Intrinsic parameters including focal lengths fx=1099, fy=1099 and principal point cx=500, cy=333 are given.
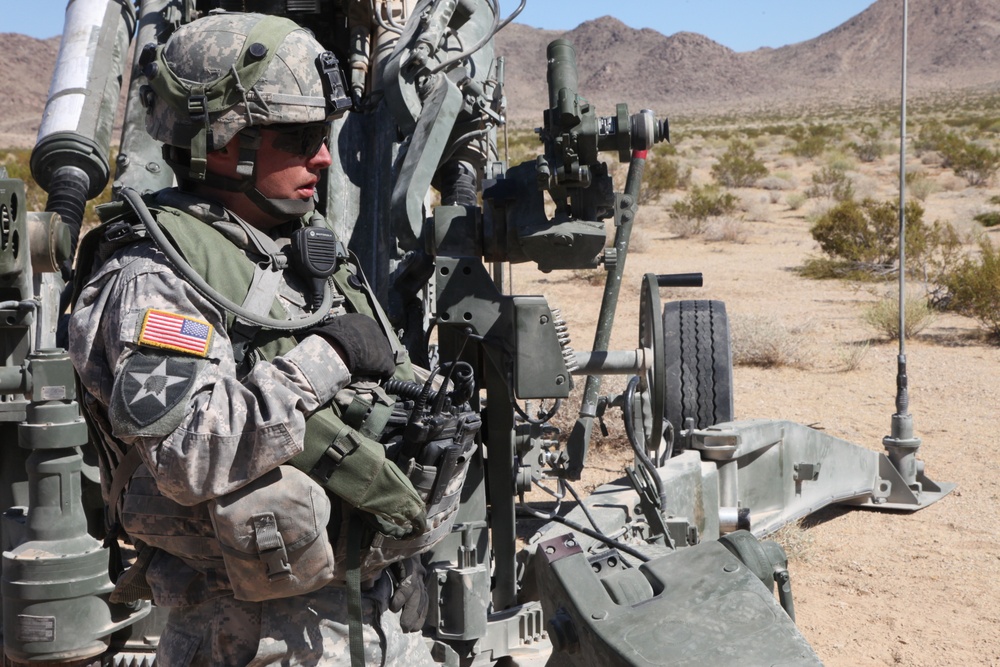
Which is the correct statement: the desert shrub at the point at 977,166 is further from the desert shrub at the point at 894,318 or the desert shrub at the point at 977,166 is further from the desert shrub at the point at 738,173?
the desert shrub at the point at 894,318

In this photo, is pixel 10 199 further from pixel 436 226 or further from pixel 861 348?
pixel 861 348

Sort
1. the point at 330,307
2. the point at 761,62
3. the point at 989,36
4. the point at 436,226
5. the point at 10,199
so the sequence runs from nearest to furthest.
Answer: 1. the point at 330,307
2. the point at 436,226
3. the point at 10,199
4. the point at 989,36
5. the point at 761,62

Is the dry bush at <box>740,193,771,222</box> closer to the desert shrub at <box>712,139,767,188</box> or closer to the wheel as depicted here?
the desert shrub at <box>712,139,767,188</box>

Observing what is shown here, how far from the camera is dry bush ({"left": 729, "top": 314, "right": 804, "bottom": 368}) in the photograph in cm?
1044

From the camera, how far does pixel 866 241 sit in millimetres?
15617

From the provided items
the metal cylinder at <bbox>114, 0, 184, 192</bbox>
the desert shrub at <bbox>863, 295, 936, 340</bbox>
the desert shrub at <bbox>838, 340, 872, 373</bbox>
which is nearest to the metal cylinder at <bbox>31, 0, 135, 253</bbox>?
the metal cylinder at <bbox>114, 0, 184, 192</bbox>

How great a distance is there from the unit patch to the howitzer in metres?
0.86

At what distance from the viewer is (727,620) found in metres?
2.38

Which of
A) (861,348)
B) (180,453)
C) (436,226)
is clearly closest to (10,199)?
(436,226)

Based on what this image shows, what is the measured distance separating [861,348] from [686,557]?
836 cm

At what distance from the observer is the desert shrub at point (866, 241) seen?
15117 millimetres

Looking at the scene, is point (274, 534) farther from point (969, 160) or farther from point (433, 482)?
point (969, 160)

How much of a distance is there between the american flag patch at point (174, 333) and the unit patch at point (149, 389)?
0.10ft

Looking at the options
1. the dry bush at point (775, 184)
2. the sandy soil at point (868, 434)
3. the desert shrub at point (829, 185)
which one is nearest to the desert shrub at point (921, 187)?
the desert shrub at point (829, 185)
